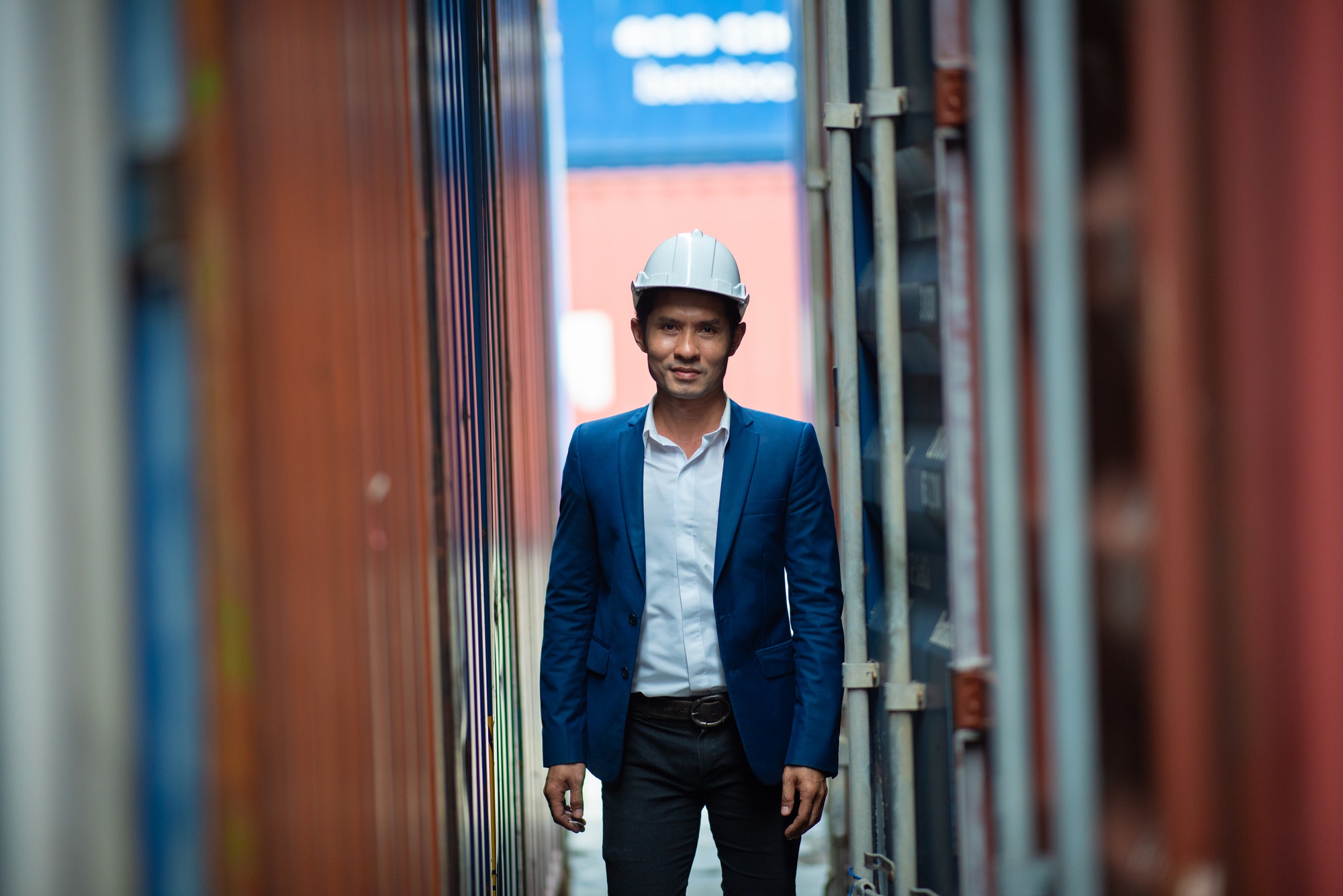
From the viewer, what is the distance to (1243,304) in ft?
4.81

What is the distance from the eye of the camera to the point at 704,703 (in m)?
2.98

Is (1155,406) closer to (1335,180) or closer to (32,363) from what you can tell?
(1335,180)

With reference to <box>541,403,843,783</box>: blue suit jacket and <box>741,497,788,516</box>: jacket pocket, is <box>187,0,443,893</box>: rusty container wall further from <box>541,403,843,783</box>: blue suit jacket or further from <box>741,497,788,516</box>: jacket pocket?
<box>741,497,788,516</box>: jacket pocket

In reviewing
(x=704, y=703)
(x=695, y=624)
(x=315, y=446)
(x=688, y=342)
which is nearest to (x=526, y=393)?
(x=688, y=342)

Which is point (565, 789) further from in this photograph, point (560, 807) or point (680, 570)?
point (680, 570)

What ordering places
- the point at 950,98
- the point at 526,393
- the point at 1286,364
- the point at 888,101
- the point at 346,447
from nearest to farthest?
the point at 1286,364 < the point at 346,447 < the point at 950,98 < the point at 888,101 < the point at 526,393

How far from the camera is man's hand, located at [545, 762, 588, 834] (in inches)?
122

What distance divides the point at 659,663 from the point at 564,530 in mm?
441

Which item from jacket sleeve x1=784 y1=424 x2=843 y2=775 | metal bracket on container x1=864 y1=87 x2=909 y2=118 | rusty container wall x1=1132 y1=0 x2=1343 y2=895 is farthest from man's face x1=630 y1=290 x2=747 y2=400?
rusty container wall x1=1132 y1=0 x2=1343 y2=895

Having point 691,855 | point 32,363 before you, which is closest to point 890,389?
point 691,855

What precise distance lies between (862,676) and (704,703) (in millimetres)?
455

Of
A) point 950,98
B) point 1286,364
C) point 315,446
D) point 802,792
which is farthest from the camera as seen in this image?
point 802,792

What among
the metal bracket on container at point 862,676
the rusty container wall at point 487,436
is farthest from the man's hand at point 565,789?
the metal bracket on container at point 862,676

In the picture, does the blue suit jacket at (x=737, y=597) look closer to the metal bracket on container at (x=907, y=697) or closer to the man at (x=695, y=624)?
the man at (x=695, y=624)
